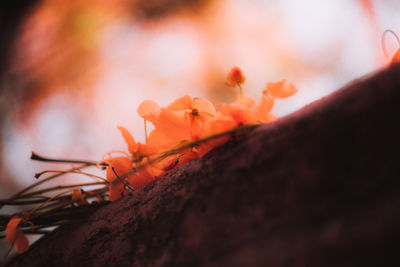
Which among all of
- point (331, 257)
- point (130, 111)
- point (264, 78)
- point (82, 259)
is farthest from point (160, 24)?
point (331, 257)

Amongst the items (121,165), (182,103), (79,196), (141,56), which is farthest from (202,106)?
(141,56)

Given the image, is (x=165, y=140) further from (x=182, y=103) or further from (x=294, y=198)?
(x=294, y=198)

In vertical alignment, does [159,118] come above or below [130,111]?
below

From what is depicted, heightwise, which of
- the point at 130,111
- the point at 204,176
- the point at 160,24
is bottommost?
the point at 204,176

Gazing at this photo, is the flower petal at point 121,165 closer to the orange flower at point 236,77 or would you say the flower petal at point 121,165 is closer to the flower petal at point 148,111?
the flower petal at point 148,111

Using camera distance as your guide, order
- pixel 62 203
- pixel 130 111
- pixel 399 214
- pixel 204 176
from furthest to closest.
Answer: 1. pixel 130 111
2. pixel 62 203
3. pixel 204 176
4. pixel 399 214

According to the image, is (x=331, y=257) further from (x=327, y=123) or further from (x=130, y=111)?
(x=130, y=111)

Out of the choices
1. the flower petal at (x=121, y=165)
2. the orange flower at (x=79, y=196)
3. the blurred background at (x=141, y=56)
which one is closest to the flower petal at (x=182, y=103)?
the flower petal at (x=121, y=165)
